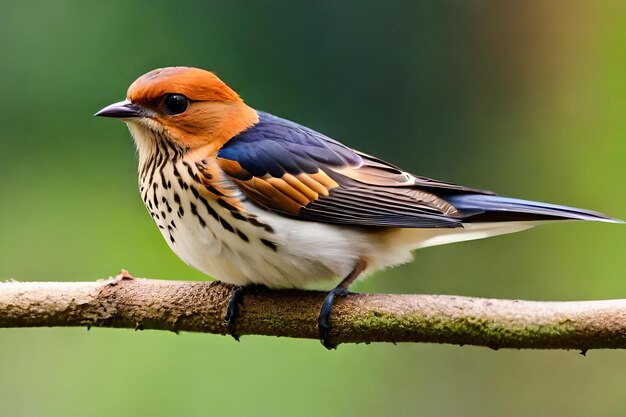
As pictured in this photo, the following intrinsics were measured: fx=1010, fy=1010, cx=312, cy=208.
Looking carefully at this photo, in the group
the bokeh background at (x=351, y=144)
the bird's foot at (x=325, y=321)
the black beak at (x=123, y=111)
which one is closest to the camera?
the bird's foot at (x=325, y=321)

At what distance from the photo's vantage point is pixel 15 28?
7.23 m

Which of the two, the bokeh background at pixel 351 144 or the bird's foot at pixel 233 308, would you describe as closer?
the bird's foot at pixel 233 308

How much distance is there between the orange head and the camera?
3.93 m

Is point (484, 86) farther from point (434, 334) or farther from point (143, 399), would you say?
point (434, 334)

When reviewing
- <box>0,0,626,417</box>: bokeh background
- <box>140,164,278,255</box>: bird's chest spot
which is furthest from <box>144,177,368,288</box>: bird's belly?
<box>0,0,626,417</box>: bokeh background

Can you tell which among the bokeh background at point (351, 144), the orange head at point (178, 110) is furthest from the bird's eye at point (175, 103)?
the bokeh background at point (351, 144)

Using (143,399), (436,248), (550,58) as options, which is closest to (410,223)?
(143,399)

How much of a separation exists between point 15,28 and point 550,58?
3.93 m

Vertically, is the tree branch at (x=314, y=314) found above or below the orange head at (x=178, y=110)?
below

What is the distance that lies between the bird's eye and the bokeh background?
1.88 m

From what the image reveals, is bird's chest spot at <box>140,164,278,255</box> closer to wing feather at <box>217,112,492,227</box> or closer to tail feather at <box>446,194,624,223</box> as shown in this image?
wing feather at <box>217,112,492,227</box>

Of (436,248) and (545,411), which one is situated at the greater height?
(436,248)

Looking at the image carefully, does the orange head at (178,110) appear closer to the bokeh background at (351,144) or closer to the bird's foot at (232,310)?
the bird's foot at (232,310)

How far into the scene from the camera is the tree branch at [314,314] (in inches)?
127
